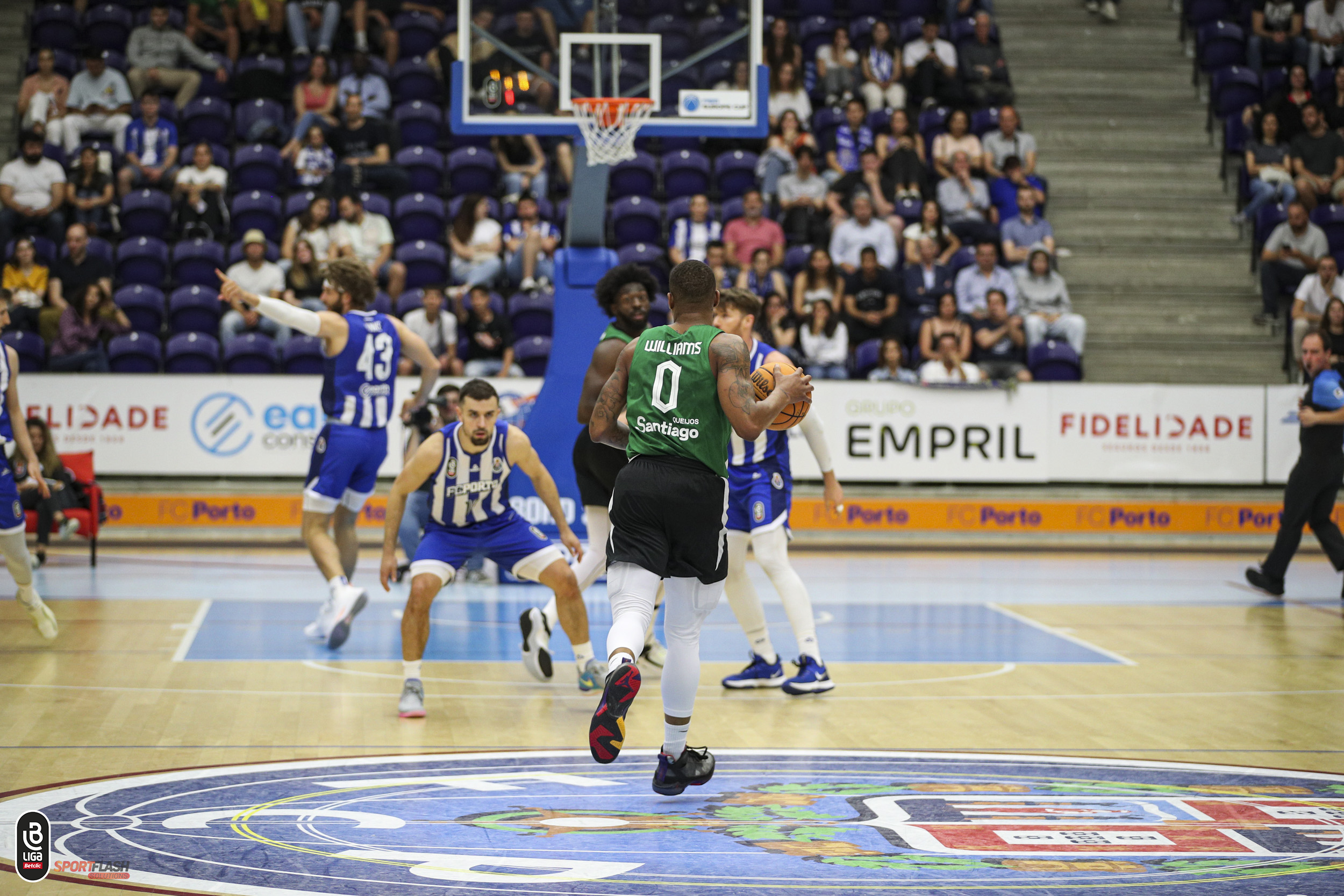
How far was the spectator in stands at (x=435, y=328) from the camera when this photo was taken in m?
15.0

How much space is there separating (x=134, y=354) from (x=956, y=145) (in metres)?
10.3

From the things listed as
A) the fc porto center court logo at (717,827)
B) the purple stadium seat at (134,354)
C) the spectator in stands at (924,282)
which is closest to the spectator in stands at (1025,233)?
the spectator in stands at (924,282)

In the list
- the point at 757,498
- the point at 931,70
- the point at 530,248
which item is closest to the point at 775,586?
the point at 757,498

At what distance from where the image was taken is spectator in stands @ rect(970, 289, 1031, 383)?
51.5 ft

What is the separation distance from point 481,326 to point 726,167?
14.5 feet

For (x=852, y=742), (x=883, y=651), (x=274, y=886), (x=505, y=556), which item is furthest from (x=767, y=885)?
(x=883, y=651)

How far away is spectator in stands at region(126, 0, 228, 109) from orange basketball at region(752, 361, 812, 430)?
1515 centimetres

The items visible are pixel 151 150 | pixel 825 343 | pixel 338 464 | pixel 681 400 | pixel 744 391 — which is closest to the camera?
pixel 744 391

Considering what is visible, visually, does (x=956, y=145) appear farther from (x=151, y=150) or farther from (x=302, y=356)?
(x=151, y=150)

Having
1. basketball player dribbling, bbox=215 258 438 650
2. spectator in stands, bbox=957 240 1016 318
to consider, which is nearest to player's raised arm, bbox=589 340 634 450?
basketball player dribbling, bbox=215 258 438 650

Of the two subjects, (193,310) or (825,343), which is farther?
(193,310)

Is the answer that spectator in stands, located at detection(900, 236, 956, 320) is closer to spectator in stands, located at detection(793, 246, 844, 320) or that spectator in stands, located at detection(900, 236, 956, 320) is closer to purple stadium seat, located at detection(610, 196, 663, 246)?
spectator in stands, located at detection(793, 246, 844, 320)

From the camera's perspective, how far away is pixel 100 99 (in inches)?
699

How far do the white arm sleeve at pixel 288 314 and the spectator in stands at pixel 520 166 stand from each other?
348 inches
